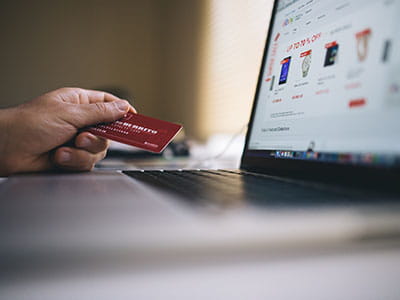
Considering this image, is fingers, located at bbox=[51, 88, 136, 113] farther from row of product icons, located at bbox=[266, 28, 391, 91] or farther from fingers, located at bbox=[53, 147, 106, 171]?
row of product icons, located at bbox=[266, 28, 391, 91]

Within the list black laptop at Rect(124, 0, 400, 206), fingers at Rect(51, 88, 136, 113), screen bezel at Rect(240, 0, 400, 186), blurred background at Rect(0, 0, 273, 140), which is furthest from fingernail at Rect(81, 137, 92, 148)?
blurred background at Rect(0, 0, 273, 140)

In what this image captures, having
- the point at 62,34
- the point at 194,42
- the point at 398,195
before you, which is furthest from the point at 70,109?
the point at 62,34

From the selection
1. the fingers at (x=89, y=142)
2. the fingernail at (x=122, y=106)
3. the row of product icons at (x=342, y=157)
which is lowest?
the fingers at (x=89, y=142)

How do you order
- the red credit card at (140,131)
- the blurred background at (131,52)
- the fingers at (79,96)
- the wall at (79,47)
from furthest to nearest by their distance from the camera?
the wall at (79,47) → the blurred background at (131,52) → the fingers at (79,96) → the red credit card at (140,131)

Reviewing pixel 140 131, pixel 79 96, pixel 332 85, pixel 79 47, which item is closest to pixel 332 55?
pixel 332 85

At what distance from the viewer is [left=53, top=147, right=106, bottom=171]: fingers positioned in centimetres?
74

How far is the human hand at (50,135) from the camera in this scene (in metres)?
0.72

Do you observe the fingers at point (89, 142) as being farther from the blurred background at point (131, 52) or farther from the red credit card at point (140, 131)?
the blurred background at point (131, 52)

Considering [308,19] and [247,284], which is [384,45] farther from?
[247,284]

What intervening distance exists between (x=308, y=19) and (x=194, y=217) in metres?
0.53

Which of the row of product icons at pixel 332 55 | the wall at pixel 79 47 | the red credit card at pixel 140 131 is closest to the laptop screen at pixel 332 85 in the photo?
the row of product icons at pixel 332 55

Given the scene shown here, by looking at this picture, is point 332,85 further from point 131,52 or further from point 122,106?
point 131,52

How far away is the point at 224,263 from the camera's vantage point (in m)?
0.23

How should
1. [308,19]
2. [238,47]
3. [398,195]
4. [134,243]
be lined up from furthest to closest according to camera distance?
[238,47]
[308,19]
[398,195]
[134,243]
